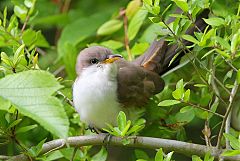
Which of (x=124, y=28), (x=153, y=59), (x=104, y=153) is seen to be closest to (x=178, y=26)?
(x=104, y=153)

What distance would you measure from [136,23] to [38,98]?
3.57 feet

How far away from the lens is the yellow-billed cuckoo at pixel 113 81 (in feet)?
7.52

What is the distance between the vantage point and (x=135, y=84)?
2383 mm

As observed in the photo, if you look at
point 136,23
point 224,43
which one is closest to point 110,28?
point 136,23

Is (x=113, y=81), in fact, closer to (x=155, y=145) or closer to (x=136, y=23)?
(x=136, y=23)

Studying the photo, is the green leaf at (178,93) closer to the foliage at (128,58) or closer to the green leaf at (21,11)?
the foliage at (128,58)

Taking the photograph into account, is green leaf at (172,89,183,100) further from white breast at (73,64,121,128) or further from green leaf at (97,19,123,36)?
green leaf at (97,19,123,36)

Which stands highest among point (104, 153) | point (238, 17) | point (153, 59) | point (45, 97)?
point (238, 17)

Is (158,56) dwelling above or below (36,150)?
above

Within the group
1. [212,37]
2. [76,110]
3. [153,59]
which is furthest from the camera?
[153,59]

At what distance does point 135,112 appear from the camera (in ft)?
7.69

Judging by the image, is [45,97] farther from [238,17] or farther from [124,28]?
[124,28]

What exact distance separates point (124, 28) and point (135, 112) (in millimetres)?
504

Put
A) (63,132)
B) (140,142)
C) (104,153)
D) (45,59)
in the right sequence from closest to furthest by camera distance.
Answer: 1. (63,132)
2. (140,142)
3. (104,153)
4. (45,59)
